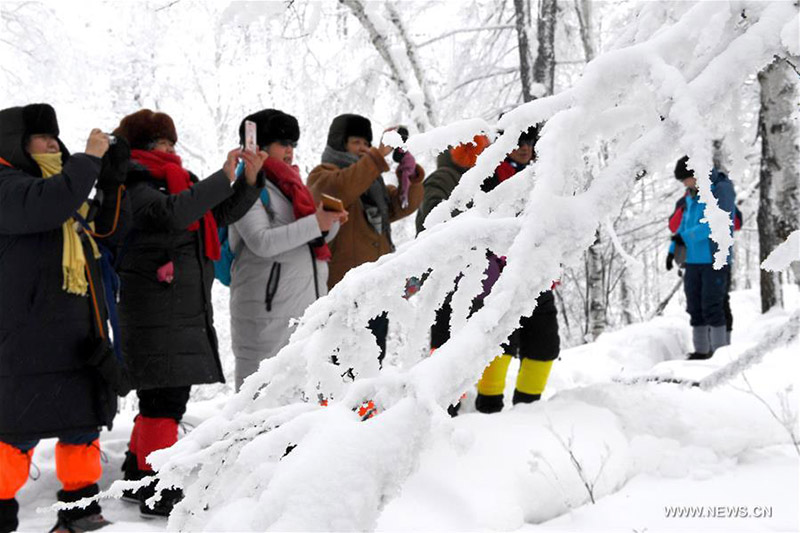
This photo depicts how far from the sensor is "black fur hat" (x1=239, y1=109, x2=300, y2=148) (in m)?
3.38

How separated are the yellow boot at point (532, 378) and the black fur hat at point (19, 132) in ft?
8.82

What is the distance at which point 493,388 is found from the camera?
3.57 meters

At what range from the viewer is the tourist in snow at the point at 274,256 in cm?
315

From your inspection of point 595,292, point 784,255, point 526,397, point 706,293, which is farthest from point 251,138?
point 595,292

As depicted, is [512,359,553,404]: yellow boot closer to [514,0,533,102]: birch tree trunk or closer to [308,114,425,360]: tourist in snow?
[308,114,425,360]: tourist in snow

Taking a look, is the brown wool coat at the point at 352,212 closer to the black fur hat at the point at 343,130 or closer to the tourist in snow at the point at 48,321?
the black fur hat at the point at 343,130

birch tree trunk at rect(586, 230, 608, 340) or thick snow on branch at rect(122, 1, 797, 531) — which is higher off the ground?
thick snow on branch at rect(122, 1, 797, 531)

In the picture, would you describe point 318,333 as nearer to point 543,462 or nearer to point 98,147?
point 543,462

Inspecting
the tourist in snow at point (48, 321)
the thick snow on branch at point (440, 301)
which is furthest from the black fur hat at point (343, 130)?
the thick snow on branch at point (440, 301)

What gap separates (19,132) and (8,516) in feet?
5.27

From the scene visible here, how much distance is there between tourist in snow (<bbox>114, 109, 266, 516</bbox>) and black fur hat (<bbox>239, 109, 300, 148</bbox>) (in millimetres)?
458

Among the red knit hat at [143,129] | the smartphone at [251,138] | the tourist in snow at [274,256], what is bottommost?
the tourist in snow at [274,256]

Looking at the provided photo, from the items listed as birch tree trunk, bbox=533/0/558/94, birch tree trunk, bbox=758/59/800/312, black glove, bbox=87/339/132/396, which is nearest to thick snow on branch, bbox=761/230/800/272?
black glove, bbox=87/339/132/396

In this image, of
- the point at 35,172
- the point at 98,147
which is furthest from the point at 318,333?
the point at 35,172
